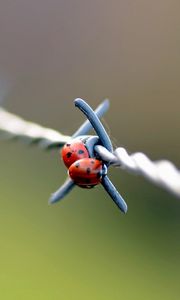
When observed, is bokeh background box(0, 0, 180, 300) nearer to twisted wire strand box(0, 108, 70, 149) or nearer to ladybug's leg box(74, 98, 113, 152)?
twisted wire strand box(0, 108, 70, 149)

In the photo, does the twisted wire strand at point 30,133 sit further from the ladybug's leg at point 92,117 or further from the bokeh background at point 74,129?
the bokeh background at point 74,129

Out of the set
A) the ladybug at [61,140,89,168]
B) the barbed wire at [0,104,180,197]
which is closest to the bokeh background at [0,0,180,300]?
the barbed wire at [0,104,180,197]

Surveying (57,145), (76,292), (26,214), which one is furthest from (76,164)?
(26,214)

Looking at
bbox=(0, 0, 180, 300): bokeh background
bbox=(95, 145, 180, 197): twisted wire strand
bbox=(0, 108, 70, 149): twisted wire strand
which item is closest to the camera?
bbox=(95, 145, 180, 197): twisted wire strand

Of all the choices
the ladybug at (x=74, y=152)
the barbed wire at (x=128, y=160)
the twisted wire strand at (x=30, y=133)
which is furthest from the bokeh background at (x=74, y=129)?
the ladybug at (x=74, y=152)

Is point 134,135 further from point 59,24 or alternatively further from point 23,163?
point 59,24

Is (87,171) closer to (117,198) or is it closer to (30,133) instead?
(117,198)
